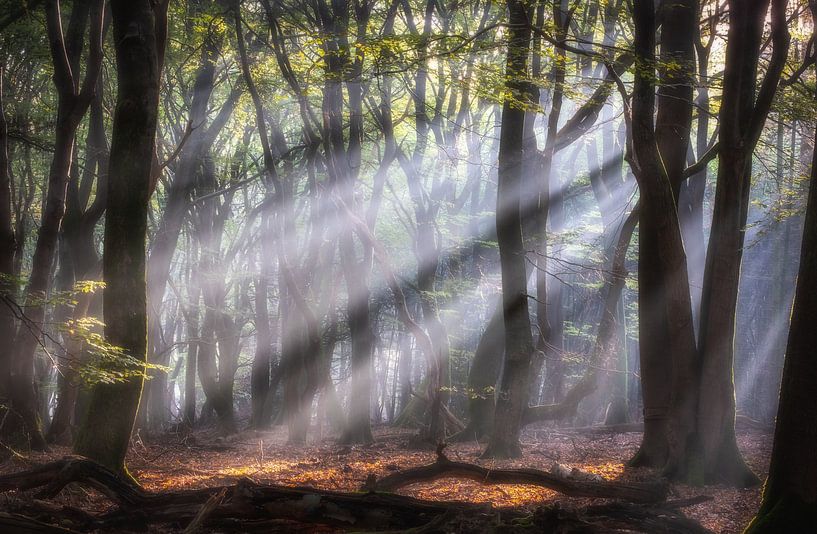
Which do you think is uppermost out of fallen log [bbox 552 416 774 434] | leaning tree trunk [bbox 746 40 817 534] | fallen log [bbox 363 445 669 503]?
leaning tree trunk [bbox 746 40 817 534]

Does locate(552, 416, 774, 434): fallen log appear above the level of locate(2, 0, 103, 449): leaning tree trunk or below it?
below

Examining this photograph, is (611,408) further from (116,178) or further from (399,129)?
(116,178)

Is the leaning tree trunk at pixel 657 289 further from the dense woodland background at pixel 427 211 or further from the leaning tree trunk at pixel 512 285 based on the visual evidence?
the leaning tree trunk at pixel 512 285

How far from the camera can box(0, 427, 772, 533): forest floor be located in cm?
735

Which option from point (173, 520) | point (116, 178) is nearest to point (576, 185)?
point (116, 178)

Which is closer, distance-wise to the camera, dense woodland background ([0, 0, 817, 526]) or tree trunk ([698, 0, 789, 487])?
dense woodland background ([0, 0, 817, 526])

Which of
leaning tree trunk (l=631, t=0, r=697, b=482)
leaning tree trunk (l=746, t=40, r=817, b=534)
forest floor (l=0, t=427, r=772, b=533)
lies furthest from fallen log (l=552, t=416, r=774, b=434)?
leaning tree trunk (l=746, t=40, r=817, b=534)

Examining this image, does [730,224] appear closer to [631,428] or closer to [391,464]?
[391,464]

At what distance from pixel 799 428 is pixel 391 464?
21.3 ft

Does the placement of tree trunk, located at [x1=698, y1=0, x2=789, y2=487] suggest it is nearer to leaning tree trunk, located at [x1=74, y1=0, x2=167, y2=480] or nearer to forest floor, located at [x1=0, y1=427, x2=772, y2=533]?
forest floor, located at [x1=0, y1=427, x2=772, y2=533]

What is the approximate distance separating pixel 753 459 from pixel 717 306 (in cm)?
352

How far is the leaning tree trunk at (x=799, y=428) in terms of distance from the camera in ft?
16.0

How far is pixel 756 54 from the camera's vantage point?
8.15 metres

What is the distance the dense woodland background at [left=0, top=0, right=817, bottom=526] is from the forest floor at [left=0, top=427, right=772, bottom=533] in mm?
676
